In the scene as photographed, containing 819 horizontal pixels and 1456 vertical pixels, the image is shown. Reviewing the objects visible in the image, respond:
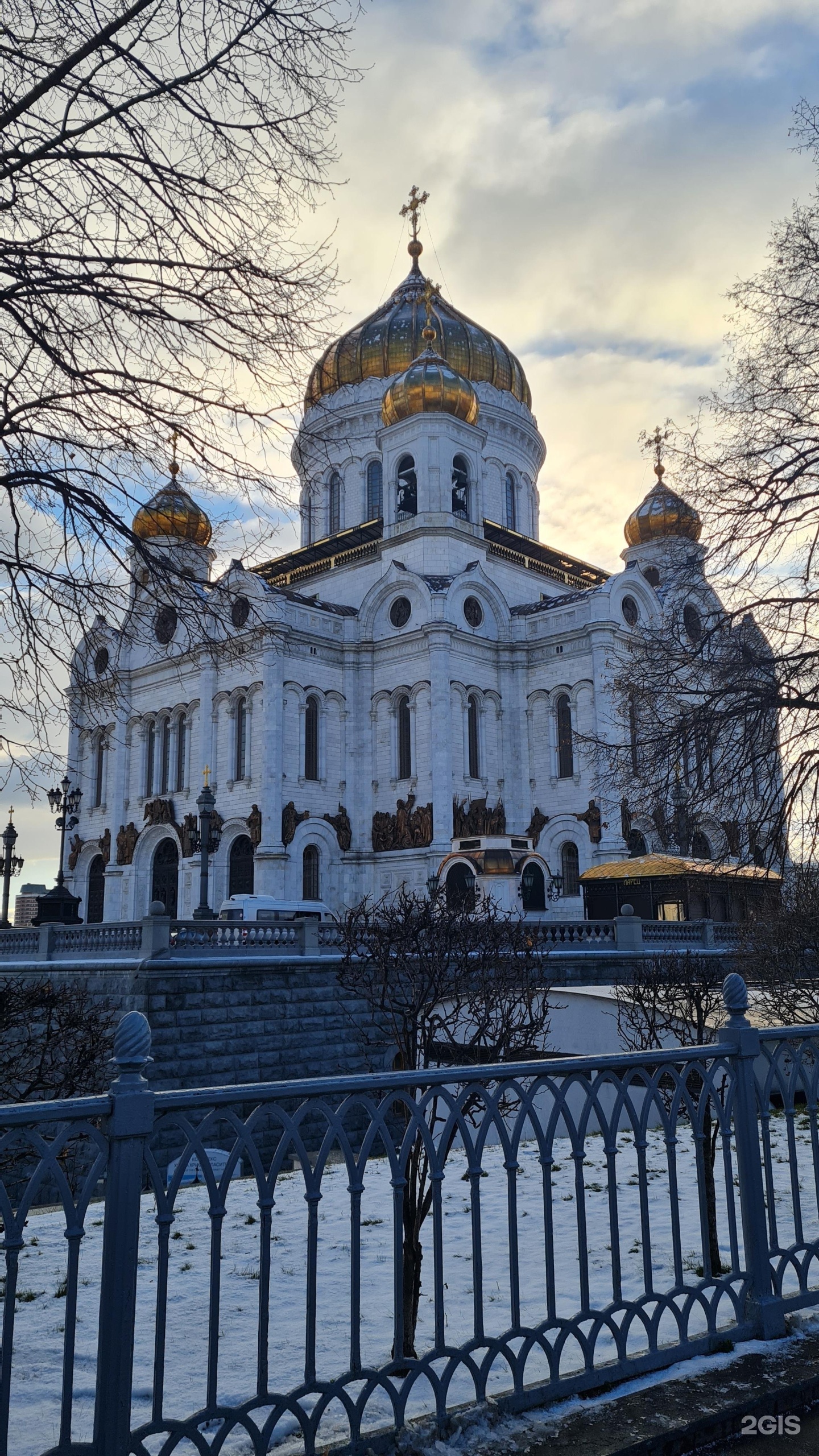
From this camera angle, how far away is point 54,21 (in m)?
5.72

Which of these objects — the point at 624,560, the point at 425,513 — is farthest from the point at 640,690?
the point at 624,560

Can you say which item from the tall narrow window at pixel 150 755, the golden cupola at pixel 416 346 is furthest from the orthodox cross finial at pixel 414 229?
the tall narrow window at pixel 150 755

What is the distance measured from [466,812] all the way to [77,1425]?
28.7 metres

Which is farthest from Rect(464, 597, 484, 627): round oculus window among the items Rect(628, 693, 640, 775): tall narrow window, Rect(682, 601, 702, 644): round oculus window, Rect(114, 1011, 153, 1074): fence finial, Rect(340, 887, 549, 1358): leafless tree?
Rect(114, 1011, 153, 1074): fence finial

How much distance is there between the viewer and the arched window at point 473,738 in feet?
111

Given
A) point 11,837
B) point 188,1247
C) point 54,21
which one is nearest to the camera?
point 54,21

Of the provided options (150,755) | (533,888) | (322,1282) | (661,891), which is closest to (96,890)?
(150,755)

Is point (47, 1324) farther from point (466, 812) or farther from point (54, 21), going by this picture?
point (466, 812)

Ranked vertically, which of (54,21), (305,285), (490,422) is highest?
(490,422)

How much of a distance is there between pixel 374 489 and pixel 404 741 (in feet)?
45.2

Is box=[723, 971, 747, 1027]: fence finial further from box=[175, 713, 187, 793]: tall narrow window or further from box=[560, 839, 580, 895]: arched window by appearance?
box=[175, 713, 187, 793]: tall narrow window

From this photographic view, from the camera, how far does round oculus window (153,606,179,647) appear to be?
6703 millimetres

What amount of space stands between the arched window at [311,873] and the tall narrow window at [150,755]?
810cm

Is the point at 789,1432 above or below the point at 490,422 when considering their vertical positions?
below
